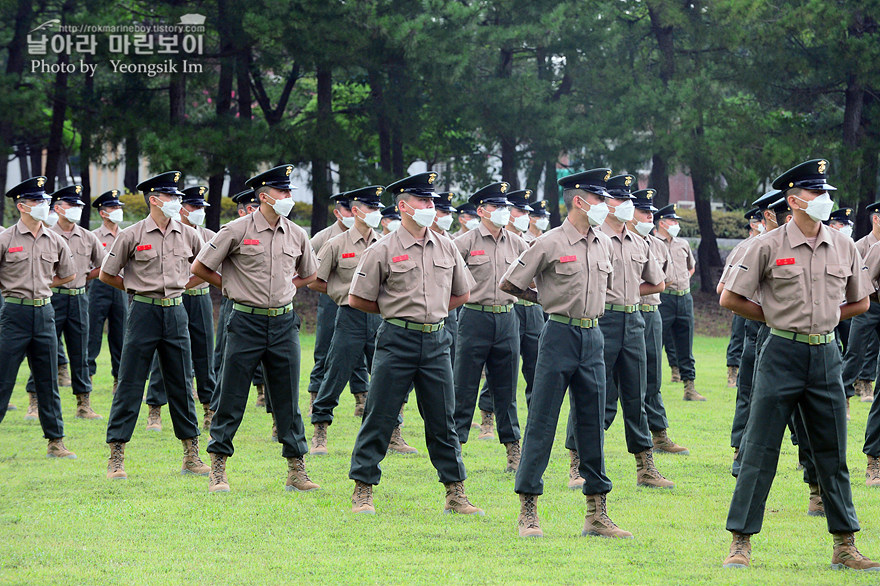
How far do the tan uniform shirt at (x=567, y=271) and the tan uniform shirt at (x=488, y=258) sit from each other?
2.19 m

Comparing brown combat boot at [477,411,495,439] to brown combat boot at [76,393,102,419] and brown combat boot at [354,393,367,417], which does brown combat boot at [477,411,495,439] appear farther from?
brown combat boot at [76,393,102,419]

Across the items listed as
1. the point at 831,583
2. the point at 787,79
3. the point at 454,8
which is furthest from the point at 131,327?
the point at 787,79

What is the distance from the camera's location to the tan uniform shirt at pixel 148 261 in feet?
29.7

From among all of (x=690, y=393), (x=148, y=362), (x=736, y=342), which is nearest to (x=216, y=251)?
(x=148, y=362)

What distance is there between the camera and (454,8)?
22.9 m

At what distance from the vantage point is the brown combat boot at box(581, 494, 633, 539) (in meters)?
7.15

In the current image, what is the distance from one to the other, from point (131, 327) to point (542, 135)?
17243 mm

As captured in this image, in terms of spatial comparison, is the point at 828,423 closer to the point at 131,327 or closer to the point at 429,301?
the point at 429,301

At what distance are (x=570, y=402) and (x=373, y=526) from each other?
5.22ft

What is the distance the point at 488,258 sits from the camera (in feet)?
32.7

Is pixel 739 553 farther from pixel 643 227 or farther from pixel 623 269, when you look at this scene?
pixel 643 227

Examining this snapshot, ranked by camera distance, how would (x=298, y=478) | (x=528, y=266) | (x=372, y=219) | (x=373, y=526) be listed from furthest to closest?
(x=372, y=219), (x=298, y=478), (x=373, y=526), (x=528, y=266)

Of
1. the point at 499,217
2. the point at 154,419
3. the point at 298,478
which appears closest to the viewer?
the point at 298,478

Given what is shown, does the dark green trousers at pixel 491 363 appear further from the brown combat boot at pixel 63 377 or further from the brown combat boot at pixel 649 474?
the brown combat boot at pixel 63 377
